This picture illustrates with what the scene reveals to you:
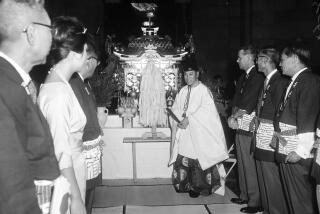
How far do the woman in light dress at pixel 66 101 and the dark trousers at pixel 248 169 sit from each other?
8.07ft

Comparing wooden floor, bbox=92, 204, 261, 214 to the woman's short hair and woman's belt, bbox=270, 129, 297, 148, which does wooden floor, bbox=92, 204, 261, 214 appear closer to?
woman's belt, bbox=270, 129, 297, 148

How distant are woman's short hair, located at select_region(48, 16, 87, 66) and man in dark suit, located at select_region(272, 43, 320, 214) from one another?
1794 millimetres

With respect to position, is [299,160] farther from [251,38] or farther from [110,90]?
[251,38]

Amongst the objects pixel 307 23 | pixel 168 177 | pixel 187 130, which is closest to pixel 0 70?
pixel 187 130

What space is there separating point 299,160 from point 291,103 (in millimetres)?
437

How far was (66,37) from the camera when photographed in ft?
5.54

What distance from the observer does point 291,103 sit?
9.61 feet

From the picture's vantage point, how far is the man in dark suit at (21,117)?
104 centimetres

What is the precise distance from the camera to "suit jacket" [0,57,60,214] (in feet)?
3.38

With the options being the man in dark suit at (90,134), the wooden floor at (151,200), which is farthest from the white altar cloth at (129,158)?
the man in dark suit at (90,134)

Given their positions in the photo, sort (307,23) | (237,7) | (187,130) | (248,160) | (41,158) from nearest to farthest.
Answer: (41,158) → (248,160) → (187,130) → (307,23) → (237,7)

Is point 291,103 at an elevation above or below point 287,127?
above

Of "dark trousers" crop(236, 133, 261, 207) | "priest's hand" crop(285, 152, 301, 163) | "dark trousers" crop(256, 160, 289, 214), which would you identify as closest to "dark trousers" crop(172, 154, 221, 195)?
"dark trousers" crop(236, 133, 261, 207)

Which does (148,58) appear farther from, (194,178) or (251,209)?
(251,209)
